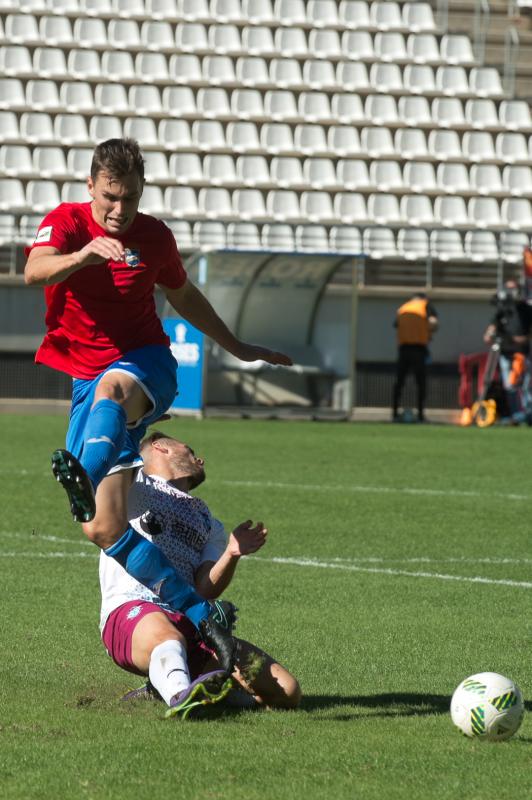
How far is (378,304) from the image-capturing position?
22.9 meters

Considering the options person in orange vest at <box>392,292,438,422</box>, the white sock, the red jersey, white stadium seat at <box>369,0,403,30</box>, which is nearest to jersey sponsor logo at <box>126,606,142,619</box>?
the white sock

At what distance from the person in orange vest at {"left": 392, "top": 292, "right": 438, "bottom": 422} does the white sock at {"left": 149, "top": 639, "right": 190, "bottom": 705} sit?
1657cm

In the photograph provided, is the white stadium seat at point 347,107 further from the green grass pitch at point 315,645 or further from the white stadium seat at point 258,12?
the green grass pitch at point 315,645

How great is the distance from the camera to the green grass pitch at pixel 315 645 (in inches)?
142

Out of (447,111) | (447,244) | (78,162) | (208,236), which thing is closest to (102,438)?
(208,236)

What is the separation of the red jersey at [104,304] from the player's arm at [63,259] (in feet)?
0.85

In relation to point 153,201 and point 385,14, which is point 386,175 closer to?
point 385,14

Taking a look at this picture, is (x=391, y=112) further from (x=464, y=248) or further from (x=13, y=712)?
(x=13, y=712)

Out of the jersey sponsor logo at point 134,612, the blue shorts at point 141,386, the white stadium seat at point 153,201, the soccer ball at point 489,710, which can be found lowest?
the soccer ball at point 489,710

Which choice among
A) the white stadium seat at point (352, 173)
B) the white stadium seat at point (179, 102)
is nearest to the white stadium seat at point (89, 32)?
the white stadium seat at point (179, 102)

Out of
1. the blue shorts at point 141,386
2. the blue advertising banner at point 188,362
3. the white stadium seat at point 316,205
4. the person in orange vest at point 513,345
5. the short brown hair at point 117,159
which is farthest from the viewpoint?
the white stadium seat at point 316,205

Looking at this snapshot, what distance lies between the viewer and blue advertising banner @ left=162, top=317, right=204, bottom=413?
67.2 feet

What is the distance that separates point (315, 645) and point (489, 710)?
5.48 ft

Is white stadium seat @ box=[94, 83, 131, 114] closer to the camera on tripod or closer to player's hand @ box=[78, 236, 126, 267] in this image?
the camera on tripod
